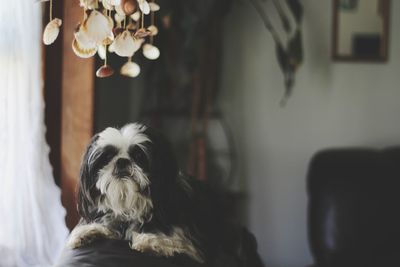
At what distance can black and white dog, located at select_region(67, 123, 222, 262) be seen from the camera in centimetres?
109

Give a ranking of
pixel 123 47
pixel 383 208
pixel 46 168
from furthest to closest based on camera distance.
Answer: pixel 383 208
pixel 46 168
pixel 123 47

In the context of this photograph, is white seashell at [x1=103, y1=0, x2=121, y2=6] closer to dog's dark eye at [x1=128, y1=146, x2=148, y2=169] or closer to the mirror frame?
dog's dark eye at [x1=128, y1=146, x2=148, y2=169]

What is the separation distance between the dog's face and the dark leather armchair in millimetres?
973

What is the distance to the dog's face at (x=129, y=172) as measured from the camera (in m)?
1.08

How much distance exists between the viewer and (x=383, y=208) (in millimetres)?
1885

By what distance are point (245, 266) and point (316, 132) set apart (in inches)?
45.4

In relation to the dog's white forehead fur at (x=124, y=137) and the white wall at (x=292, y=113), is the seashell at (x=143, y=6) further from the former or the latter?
the white wall at (x=292, y=113)

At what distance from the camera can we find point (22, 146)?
1382 mm

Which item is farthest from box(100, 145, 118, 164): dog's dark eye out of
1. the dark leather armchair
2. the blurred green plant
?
the blurred green plant

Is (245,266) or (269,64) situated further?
(269,64)

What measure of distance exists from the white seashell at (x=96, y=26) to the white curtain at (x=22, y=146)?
533 mm

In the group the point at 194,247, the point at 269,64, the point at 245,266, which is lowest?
the point at 245,266


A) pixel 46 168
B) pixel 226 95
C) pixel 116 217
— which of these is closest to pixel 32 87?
pixel 46 168

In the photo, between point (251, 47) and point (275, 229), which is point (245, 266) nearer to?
point (275, 229)
